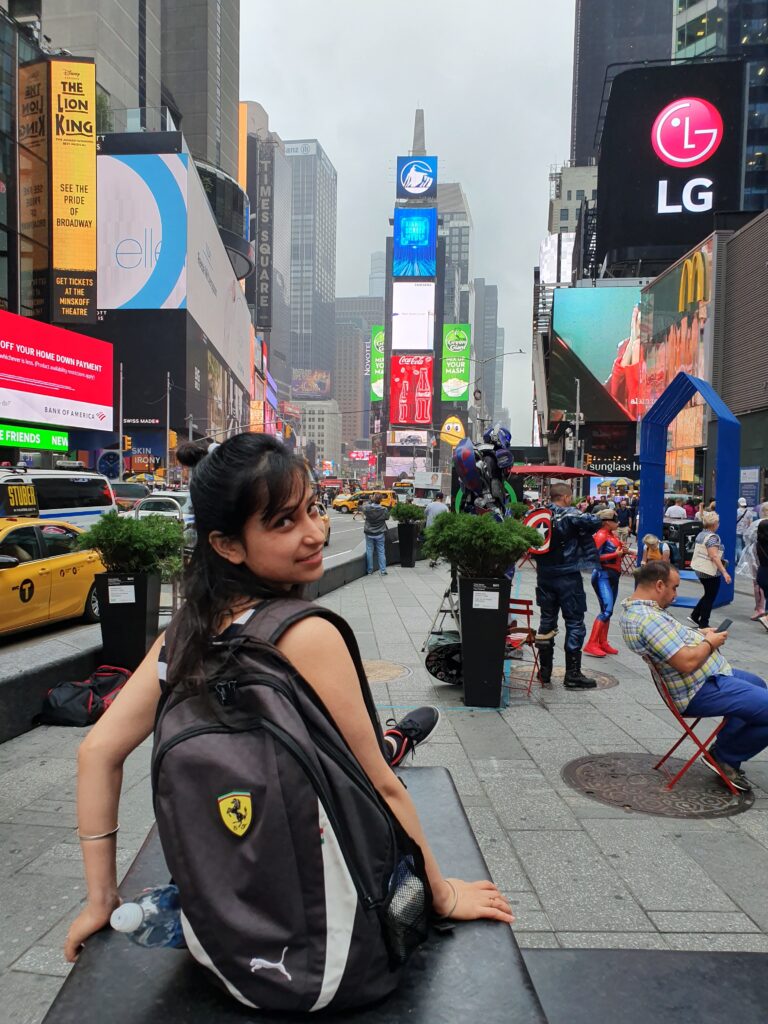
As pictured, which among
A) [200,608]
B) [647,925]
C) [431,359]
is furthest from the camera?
[431,359]

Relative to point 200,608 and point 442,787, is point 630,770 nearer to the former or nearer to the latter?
point 442,787

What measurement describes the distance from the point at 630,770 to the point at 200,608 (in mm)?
4295

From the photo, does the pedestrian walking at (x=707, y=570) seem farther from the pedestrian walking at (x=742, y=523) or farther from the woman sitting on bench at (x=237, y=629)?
the woman sitting on bench at (x=237, y=629)

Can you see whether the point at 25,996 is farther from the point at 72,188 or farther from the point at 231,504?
the point at 72,188

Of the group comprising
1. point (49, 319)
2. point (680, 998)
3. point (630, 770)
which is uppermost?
point (49, 319)

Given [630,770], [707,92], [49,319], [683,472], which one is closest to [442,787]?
[630,770]

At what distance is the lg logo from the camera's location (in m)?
A: 51.1

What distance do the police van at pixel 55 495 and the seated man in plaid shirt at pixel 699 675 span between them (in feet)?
36.7

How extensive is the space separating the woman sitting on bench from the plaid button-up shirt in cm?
305

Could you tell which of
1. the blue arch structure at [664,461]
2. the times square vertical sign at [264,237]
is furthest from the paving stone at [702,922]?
the times square vertical sign at [264,237]

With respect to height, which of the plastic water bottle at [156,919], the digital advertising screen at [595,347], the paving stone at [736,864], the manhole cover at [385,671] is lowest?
the manhole cover at [385,671]

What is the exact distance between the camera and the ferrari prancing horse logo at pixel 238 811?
4.39 ft

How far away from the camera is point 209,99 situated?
91125 mm

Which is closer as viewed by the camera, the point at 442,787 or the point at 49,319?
the point at 442,787
